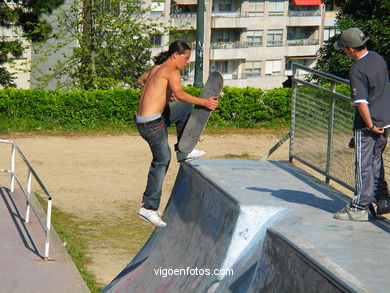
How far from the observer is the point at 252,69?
7588 centimetres

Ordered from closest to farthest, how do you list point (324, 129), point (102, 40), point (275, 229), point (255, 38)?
point (275, 229) → point (324, 129) → point (102, 40) → point (255, 38)

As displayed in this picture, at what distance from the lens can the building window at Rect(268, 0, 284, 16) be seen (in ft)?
245

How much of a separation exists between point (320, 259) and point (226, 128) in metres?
17.8

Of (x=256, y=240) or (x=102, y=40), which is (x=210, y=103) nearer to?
(x=256, y=240)

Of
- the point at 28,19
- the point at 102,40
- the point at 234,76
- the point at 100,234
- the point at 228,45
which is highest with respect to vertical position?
the point at 28,19

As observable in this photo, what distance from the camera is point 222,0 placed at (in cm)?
7250

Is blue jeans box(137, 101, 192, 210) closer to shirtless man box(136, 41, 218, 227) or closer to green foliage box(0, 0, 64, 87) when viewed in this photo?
shirtless man box(136, 41, 218, 227)

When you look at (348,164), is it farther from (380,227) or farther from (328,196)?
(380,227)

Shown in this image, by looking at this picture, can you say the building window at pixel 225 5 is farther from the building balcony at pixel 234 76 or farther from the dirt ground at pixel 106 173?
the dirt ground at pixel 106 173

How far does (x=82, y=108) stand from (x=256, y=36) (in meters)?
53.5

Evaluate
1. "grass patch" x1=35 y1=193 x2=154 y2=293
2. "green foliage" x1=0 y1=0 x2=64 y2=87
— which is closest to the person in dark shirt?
"grass patch" x1=35 y1=193 x2=154 y2=293

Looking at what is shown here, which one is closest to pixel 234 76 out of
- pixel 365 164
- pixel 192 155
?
pixel 192 155

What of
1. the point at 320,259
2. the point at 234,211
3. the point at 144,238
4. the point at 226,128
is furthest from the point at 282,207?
the point at 226,128

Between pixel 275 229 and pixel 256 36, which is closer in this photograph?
pixel 275 229
